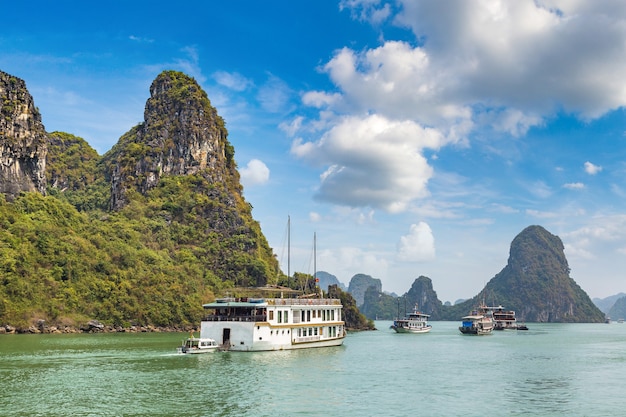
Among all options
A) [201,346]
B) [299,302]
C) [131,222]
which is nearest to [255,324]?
[201,346]

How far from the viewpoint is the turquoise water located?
93.9 feet

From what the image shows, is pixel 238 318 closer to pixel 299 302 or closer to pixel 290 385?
pixel 299 302

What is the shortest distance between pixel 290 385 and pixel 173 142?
127273 mm

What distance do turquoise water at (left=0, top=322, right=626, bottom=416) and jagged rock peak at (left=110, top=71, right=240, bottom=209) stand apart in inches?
3800

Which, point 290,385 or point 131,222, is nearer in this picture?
point 290,385

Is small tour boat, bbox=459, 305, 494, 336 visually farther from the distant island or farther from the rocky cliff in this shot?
the rocky cliff

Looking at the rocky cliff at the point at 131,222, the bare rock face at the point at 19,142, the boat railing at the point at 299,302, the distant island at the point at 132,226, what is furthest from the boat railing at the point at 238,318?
the bare rock face at the point at 19,142

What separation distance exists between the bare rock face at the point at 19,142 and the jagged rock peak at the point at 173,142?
30.1 metres

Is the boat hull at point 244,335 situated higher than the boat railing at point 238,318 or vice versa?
the boat railing at point 238,318

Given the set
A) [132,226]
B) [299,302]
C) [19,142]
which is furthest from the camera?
[132,226]

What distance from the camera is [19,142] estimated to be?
111 m

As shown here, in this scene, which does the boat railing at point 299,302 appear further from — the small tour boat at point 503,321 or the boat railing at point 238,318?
the small tour boat at point 503,321

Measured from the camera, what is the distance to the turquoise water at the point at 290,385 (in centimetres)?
2862

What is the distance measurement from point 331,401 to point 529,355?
134ft
